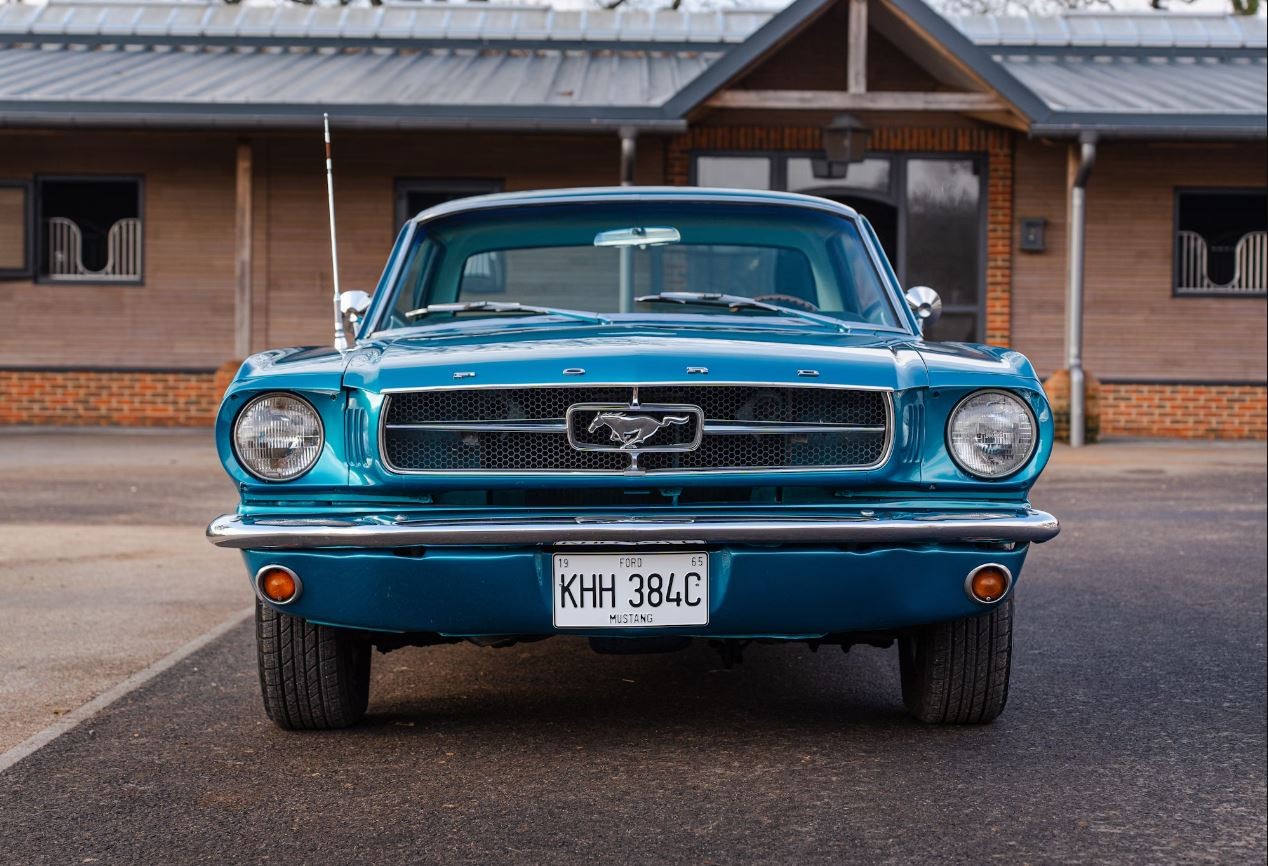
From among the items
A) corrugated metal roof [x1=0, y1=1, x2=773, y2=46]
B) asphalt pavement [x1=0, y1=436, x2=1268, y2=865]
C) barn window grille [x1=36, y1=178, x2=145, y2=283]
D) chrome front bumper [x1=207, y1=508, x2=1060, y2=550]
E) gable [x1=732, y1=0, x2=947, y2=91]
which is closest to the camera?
asphalt pavement [x1=0, y1=436, x2=1268, y2=865]

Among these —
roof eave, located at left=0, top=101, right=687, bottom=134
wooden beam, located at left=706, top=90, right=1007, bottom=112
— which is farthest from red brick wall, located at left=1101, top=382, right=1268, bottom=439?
roof eave, located at left=0, top=101, right=687, bottom=134

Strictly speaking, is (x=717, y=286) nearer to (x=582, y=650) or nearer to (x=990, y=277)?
(x=582, y=650)

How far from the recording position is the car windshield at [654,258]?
503cm

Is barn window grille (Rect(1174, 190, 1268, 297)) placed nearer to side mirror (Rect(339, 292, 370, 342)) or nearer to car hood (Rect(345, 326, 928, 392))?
side mirror (Rect(339, 292, 370, 342))

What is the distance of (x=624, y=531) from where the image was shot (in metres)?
3.63

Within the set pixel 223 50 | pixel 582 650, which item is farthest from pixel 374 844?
pixel 223 50


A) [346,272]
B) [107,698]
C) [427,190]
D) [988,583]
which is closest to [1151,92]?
[427,190]

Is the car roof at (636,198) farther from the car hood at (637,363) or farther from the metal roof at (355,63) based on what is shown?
the metal roof at (355,63)

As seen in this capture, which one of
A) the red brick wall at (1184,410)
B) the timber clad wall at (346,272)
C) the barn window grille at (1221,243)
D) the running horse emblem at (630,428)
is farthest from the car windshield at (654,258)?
the barn window grille at (1221,243)

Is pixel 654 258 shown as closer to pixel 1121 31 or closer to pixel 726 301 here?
pixel 726 301

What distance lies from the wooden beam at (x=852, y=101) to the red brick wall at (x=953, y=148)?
1.32 m

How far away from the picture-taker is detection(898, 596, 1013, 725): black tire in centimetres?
409

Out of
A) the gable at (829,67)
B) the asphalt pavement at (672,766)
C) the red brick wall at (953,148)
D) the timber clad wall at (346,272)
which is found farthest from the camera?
the timber clad wall at (346,272)

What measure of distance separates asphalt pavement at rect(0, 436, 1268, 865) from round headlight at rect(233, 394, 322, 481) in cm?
76
